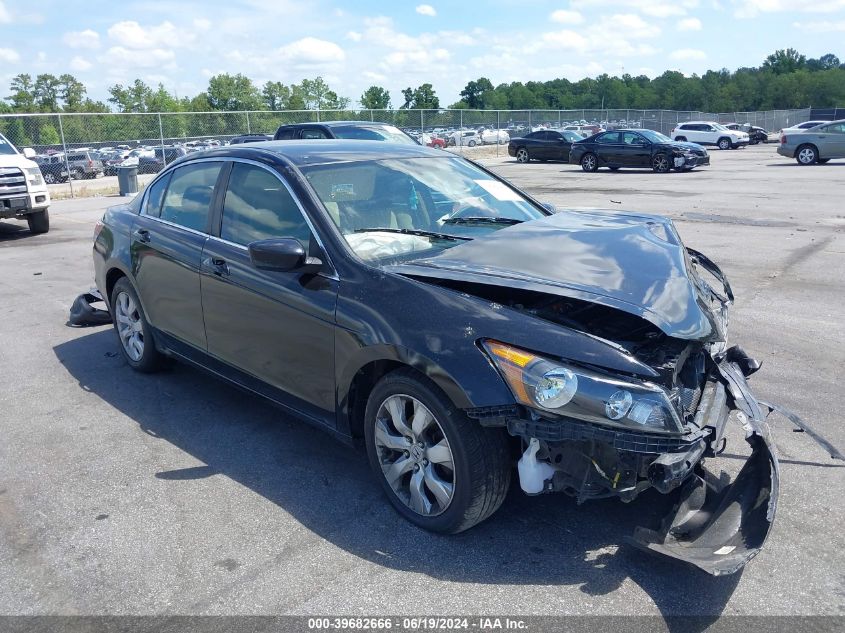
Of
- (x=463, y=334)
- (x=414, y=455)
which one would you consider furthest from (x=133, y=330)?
(x=463, y=334)

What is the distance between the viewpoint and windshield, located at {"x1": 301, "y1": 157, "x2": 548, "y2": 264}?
3961 mm

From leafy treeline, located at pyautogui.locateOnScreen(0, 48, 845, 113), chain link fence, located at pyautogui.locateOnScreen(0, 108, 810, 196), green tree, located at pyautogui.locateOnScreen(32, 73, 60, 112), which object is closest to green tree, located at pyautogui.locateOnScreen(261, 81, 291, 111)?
leafy treeline, located at pyautogui.locateOnScreen(0, 48, 845, 113)

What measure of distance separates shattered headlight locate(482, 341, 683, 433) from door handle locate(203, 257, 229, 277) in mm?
2134

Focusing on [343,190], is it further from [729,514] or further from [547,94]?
[547,94]

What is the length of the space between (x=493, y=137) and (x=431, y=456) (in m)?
38.7

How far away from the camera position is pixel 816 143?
85.8 ft

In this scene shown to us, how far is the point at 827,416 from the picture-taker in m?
4.59

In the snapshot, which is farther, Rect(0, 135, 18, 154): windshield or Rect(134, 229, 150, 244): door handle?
Rect(0, 135, 18, 154): windshield

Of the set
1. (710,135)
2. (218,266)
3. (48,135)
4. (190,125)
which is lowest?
(710,135)

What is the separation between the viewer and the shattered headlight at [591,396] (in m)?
2.86

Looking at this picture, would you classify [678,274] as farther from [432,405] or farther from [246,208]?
[246,208]

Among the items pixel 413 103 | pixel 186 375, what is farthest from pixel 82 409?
pixel 413 103

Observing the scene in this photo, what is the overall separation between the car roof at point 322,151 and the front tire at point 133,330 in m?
1.23

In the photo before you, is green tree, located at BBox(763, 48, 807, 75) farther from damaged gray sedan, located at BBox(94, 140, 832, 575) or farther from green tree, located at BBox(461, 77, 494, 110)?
damaged gray sedan, located at BBox(94, 140, 832, 575)
